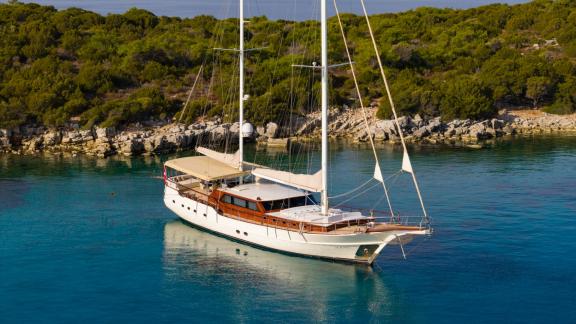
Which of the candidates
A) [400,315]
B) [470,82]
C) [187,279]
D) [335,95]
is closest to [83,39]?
[335,95]

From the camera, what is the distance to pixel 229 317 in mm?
23062

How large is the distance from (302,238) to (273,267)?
1.63m

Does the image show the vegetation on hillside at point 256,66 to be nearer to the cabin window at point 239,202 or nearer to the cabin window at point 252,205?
the cabin window at point 239,202

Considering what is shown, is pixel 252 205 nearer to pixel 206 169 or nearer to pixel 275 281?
pixel 206 169

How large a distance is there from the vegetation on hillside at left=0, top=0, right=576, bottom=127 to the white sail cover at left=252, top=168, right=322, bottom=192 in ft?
83.7

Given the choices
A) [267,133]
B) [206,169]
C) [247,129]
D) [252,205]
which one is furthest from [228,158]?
[267,133]

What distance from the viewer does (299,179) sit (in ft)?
97.1

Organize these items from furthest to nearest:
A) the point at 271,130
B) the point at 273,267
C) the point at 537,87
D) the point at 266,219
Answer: the point at 537,87, the point at 271,130, the point at 266,219, the point at 273,267

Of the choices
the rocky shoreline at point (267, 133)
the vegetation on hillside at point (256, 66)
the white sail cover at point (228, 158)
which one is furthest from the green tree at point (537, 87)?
the white sail cover at point (228, 158)

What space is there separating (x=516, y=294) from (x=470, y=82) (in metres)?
47.5

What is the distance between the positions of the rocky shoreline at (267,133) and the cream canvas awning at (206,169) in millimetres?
18686

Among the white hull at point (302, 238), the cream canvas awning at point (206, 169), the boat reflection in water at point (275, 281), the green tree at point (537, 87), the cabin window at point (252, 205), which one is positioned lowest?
the boat reflection in water at point (275, 281)

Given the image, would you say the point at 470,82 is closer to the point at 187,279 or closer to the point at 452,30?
the point at 452,30

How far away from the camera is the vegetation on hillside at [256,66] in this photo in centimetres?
6575
